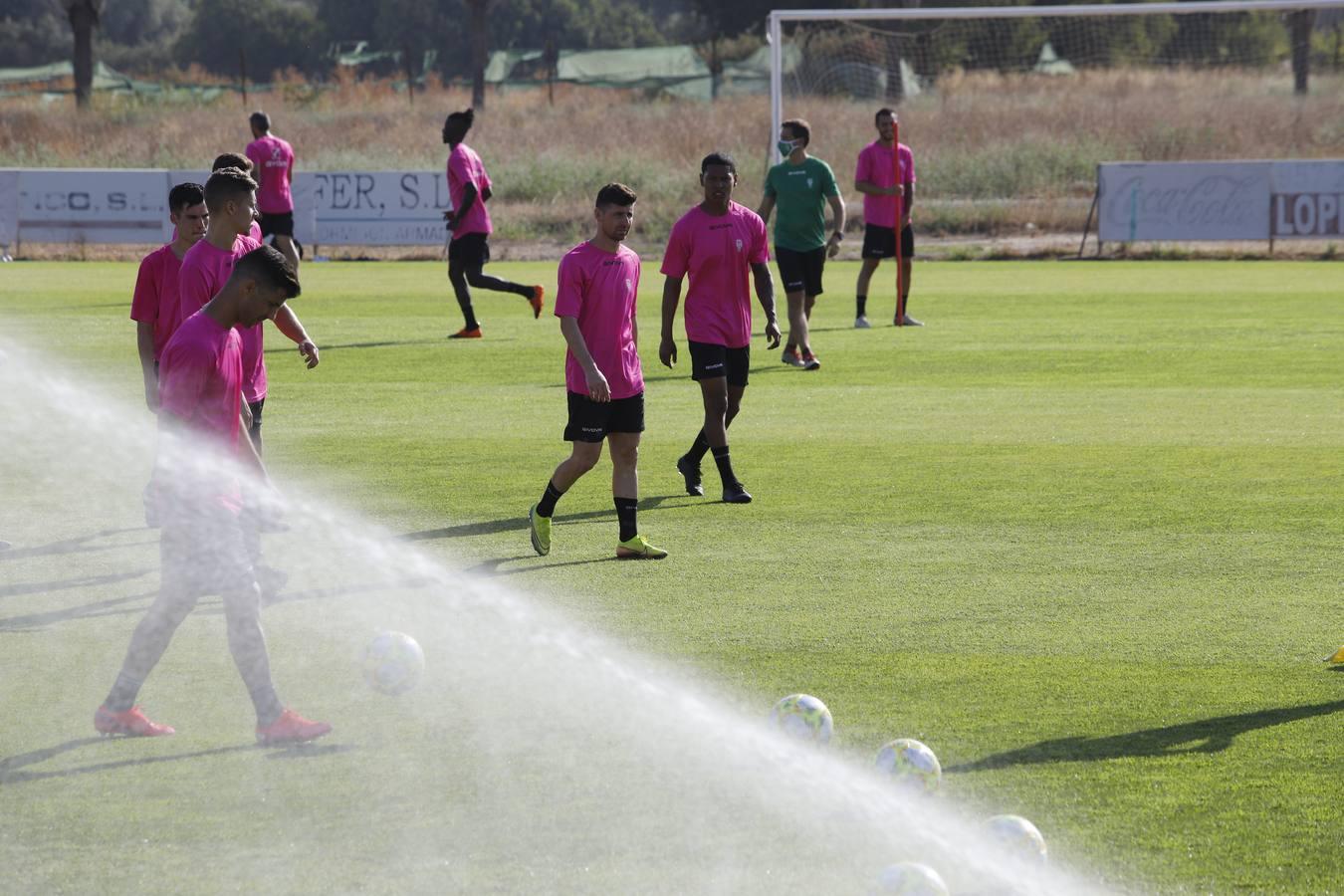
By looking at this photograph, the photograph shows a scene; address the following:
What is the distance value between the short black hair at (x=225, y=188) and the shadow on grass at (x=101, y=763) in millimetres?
2231

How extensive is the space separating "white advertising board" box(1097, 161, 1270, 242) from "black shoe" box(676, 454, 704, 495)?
19.3 meters

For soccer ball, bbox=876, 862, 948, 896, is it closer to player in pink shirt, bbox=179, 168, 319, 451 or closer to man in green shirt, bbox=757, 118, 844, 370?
player in pink shirt, bbox=179, 168, 319, 451

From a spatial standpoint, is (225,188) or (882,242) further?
(882,242)

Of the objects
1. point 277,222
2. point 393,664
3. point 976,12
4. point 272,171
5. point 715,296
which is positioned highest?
point 976,12

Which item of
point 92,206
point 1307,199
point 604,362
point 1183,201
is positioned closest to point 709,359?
point 604,362

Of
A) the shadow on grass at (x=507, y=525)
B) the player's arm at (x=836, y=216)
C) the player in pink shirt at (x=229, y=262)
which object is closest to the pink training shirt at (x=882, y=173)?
the player's arm at (x=836, y=216)

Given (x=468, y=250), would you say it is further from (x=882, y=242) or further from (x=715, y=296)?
(x=715, y=296)

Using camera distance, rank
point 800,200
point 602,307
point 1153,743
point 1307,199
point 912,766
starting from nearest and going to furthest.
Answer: point 912,766 < point 1153,743 < point 602,307 < point 800,200 < point 1307,199

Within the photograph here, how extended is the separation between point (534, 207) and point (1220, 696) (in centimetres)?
3052

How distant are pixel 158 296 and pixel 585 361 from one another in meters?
2.01

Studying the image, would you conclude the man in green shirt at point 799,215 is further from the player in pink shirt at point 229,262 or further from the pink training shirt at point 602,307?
the player in pink shirt at point 229,262

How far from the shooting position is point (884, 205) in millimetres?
19297

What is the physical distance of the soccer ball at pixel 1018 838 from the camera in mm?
4777

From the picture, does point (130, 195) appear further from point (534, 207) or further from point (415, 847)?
point (415, 847)
